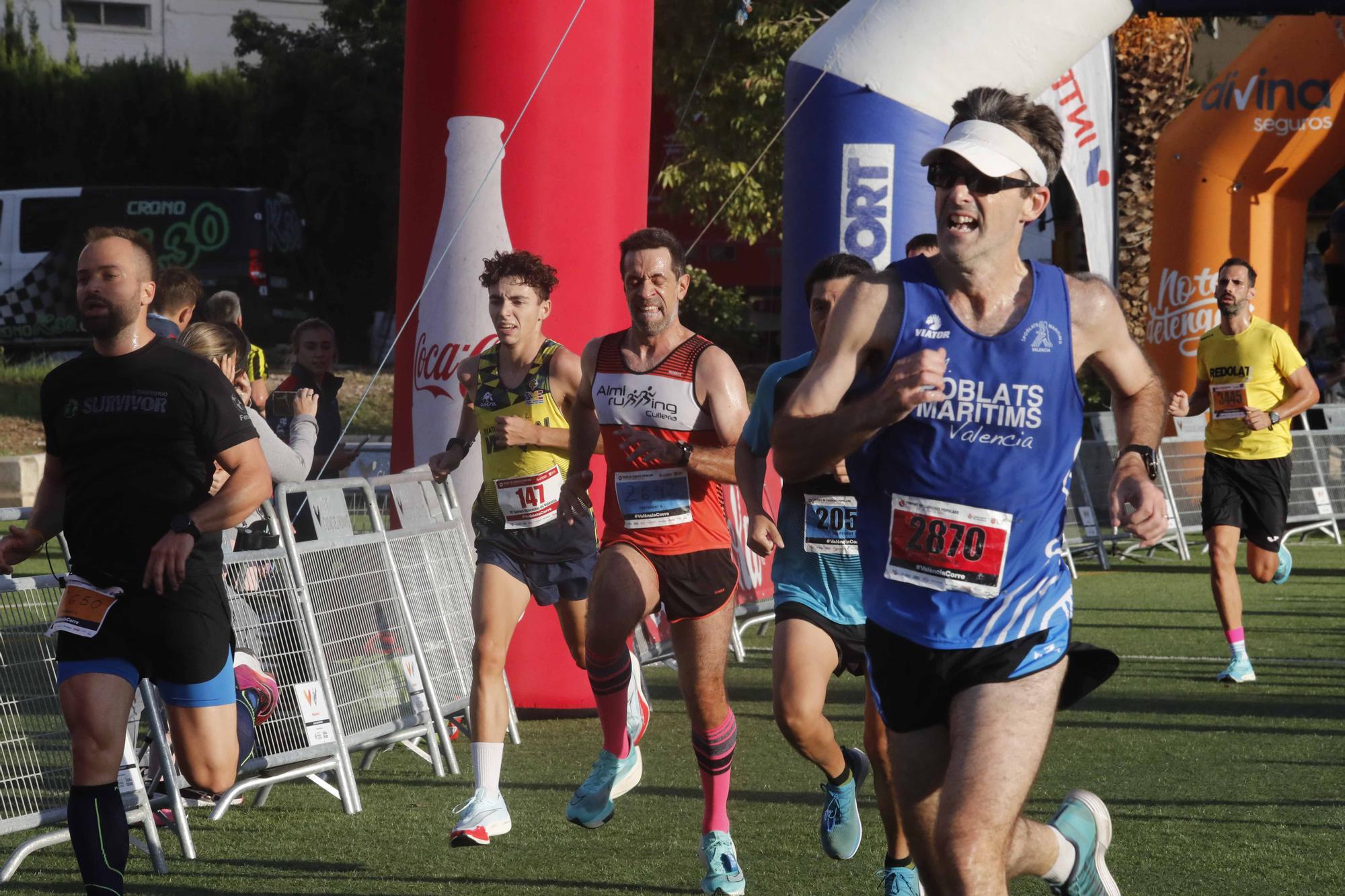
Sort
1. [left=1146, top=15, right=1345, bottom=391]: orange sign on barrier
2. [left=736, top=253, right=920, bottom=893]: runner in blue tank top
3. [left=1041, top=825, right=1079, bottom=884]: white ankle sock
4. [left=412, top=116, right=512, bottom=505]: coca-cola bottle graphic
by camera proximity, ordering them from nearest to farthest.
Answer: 1. [left=1041, top=825, right=1079, bottom=884]: white ankle sock
2. [left=736, top=253, right=920, bottom=893]: runner in blue tank top
3. [left=412, top=116, right=512, bottom=505]: coca-cola bottle graphic
4. [left=1146, top=15, right=1345, bottom=391]: orange sign on barrier

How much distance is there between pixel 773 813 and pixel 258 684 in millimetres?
1970

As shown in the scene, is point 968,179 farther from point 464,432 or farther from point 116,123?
point 116,123

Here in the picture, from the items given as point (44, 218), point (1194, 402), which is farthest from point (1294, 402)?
point (44, 218)

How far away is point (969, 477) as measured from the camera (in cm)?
350

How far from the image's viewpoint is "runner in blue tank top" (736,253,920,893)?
17.6 ft

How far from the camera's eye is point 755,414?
202 inches

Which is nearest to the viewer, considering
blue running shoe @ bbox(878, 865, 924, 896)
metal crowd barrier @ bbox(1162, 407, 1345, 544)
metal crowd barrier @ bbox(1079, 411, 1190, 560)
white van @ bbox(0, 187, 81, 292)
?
blue running shoe @ bbox(878, 865, 924, 896)

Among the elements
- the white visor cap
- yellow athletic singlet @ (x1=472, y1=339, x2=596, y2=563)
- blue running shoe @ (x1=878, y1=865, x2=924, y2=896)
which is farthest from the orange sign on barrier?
the white visor cap

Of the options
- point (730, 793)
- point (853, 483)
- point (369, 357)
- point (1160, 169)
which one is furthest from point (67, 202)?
point (853, 483)

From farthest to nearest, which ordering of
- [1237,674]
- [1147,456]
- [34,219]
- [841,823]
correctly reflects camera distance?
1. [34,219]
2. [1237,674]
3. [841,823]
4. [1147,456]

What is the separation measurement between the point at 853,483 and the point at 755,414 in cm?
148

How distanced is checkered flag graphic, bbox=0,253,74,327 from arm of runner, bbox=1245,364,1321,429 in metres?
21.1

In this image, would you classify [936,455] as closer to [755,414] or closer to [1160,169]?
[755,414]

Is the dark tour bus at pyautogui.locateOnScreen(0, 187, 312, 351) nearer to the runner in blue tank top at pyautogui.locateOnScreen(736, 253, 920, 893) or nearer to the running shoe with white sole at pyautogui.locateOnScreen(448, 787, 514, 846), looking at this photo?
the running shoe with white sole at pyautogui.locateOnScreen(448, 787, 514, 846)
